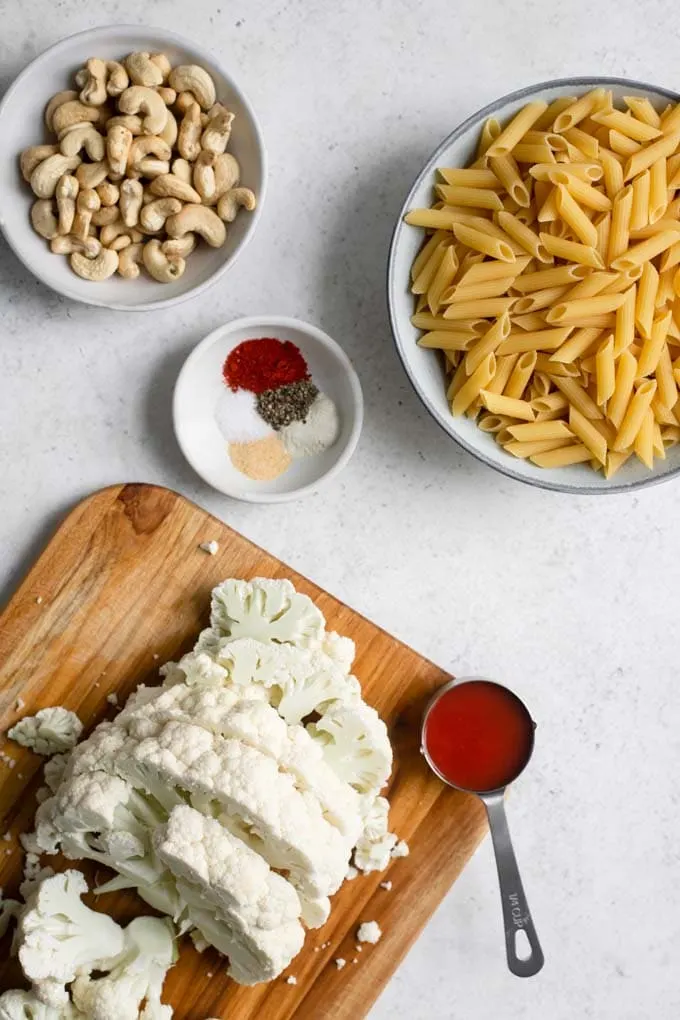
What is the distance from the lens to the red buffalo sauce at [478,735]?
1709mm

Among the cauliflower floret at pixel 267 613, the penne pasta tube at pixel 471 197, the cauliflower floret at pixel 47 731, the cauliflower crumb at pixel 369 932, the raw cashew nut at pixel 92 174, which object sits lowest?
the cauliflower crumb at pixel 369 932

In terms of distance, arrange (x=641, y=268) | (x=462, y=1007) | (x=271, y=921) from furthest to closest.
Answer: (x=462, y=1007) → (x=641, y=268) → (x=271, y=921)

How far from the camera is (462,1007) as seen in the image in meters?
1.91

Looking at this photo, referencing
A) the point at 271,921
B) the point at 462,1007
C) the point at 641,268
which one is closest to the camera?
the point at 271,921

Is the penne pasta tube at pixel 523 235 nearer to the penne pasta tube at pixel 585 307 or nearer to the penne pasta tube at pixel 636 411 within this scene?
the penne pasta tube at pixel 585 307

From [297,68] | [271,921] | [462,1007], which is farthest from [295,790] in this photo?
[297,68]

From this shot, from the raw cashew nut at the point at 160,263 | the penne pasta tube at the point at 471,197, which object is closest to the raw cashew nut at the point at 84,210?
the raw cashew nut at the point at 160,263

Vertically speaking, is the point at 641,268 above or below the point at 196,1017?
above

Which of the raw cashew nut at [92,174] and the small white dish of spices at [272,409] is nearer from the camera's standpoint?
the raw cashew nut at [92,174]

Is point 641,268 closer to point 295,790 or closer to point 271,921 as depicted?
point 295,790

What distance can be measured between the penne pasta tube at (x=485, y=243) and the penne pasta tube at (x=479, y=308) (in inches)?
2.8

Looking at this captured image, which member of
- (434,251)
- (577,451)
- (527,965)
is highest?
(434,251)

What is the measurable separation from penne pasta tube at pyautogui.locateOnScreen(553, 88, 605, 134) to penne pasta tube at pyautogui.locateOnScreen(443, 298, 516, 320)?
30 centimetres

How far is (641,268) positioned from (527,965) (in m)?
1.25
